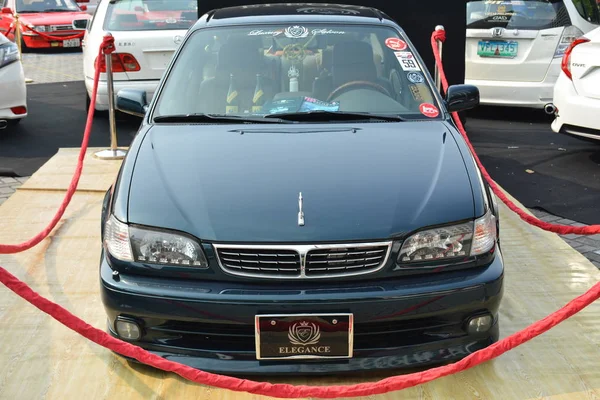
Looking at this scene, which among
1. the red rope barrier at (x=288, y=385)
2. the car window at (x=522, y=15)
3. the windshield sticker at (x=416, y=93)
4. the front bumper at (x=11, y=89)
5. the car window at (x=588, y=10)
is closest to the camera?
the red rope barrier at (x=288, y=385)

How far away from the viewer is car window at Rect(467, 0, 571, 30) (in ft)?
32.3

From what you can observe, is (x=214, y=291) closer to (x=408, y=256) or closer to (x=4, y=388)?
(x=408, y=256)

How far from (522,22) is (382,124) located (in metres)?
6.07

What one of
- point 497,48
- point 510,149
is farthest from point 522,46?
point 510,149

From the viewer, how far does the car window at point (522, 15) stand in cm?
985

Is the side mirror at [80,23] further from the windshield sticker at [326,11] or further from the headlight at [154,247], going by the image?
the headlight at [154,247]

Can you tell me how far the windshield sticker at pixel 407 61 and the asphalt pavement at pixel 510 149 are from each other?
7.57 ft

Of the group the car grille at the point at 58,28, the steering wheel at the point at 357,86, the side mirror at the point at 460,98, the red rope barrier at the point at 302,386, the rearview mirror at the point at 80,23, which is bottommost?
the car grille at the point at 58,28

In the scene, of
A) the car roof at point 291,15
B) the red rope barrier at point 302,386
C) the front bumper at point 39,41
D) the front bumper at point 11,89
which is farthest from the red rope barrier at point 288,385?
the front bumper at point 39,41

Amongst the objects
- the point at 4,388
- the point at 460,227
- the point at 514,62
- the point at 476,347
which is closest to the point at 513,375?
the point at 476,347

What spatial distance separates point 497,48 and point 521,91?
56 centimetres

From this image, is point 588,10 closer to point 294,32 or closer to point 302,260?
point 294,32

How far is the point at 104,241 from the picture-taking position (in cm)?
372

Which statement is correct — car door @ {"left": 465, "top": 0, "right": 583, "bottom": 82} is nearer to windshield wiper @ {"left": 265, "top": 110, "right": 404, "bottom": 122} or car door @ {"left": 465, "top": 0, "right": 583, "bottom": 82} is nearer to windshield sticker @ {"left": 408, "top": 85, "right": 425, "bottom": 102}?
windshield sticker @ {"left": 408, "top": 85, "right": 425, "bottom": 102}
